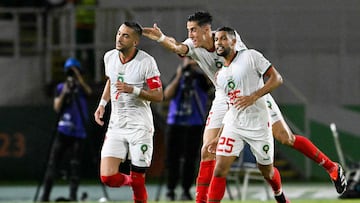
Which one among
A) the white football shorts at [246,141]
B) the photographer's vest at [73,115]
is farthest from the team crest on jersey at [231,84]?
the photographer's vest at [73,115]

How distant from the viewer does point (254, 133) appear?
41.9 ft

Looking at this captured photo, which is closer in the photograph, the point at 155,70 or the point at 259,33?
the point at 155,70

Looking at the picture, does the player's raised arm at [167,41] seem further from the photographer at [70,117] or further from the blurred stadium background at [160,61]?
the blurred stadium background at [160,61]

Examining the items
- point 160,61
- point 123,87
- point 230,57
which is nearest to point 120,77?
point 123,87

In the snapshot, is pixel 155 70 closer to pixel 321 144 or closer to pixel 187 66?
pixel 187 66


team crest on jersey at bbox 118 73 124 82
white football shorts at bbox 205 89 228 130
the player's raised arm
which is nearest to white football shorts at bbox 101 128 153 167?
team crest on jersey at bbox 118 73 124 82

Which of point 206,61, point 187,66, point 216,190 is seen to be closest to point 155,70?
point 206,61

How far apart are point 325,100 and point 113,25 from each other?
4.28 metres

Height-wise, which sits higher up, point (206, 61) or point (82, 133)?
point (206, 61)

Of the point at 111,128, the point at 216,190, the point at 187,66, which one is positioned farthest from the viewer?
the point at 187,66

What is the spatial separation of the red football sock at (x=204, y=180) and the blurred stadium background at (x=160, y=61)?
9.17m

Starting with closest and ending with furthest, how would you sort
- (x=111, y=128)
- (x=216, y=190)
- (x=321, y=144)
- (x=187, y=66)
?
(x=216, y=190) < (x=111, y=128) < (x=187, y=66) < (x=321, y=144)

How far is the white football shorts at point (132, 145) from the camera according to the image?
1339 cm

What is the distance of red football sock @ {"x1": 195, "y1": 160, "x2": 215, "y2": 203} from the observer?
13.5 m
